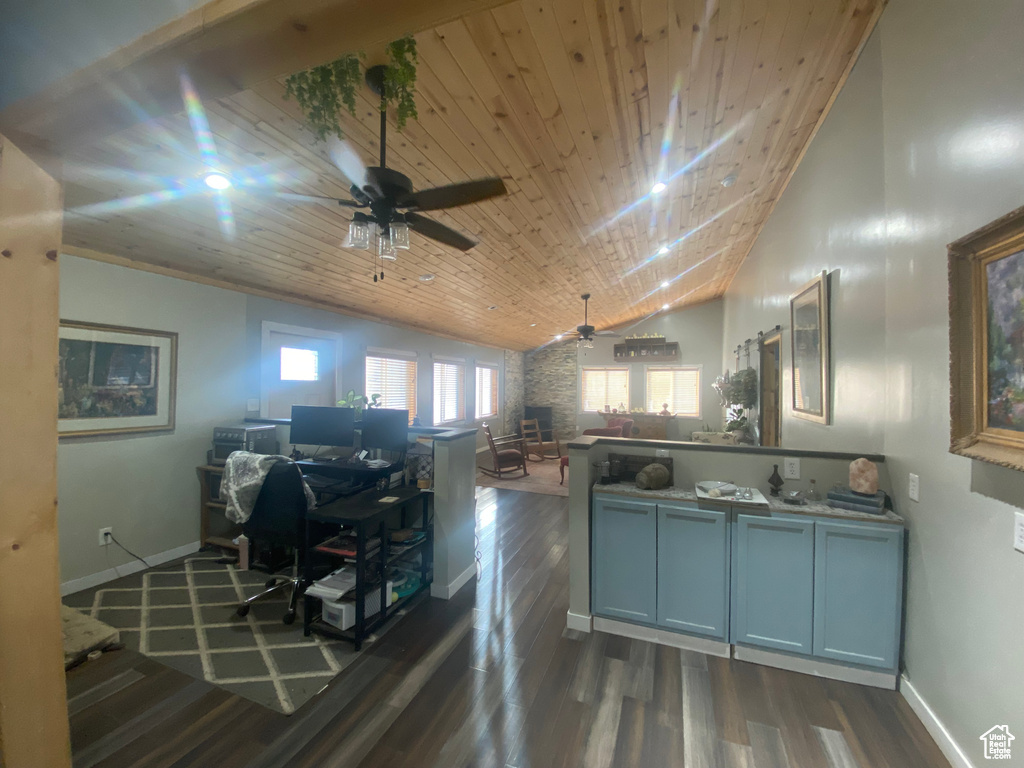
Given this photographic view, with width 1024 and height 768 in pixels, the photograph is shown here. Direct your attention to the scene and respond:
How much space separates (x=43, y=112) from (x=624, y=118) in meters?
2.35

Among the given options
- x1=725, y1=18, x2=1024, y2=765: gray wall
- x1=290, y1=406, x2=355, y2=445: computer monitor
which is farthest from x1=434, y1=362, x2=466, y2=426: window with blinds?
x1=725, y1=18, x2=1024, y2=765: gray wall

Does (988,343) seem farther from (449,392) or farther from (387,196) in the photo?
(449,392)

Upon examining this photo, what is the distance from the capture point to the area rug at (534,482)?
18.7 feet

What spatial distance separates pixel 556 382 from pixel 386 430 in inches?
280

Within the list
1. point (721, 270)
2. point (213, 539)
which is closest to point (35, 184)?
point (213, 539)

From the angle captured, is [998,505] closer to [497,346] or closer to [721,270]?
[721,270]

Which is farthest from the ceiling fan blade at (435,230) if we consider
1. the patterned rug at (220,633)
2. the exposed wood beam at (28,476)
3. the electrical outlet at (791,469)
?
the patterned rug at (220,633)

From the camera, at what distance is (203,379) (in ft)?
11.3

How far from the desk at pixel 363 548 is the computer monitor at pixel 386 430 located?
0.34 metres

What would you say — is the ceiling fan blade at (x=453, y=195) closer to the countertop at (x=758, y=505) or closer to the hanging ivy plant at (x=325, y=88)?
the hanging ivy plant at (x=325, y=88)

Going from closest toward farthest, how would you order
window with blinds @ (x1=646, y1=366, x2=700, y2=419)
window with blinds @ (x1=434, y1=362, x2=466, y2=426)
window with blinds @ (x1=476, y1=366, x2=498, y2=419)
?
window with blinds @ (x1=434, y1=362, x2=466, y2=426), window with blinds @ (x1=476, y1=366, x2=498, y2=419), window with blinds @ (x1=646, y1=366, x2=700, y2=419)

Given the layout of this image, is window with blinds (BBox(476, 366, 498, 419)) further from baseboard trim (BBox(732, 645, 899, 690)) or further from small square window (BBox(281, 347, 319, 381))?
baseboard trim (BBox(732, 645, 899, 690))

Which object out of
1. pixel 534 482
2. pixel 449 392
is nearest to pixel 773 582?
pixel 534 482

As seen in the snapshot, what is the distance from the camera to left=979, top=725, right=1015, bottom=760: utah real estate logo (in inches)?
50.9
